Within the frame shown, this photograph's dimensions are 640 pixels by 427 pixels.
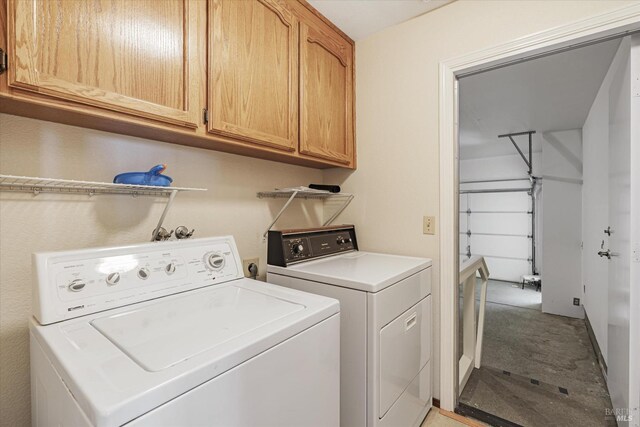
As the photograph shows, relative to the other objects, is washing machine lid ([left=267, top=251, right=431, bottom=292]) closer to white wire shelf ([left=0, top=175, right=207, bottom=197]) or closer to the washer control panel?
the washer control panel

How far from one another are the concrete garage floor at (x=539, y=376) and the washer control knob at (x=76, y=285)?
2136 mm

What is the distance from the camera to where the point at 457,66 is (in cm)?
166

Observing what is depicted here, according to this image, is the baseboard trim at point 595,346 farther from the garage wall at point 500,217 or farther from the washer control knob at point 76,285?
the washer control knob at point 76,285

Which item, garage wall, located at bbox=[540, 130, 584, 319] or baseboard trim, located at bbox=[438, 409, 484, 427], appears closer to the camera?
baseboard trim, located at bbox=[438, 409, 484, 427]

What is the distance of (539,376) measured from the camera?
83.4 inches

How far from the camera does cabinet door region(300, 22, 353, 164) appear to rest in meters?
1.65

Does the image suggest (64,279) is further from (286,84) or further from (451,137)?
(451,137)

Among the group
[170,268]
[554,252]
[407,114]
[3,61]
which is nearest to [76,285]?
[170,268]

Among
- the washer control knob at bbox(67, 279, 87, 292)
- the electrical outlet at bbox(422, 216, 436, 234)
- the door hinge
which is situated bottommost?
the washer control knob at bbox(67, 279, 87, 292)

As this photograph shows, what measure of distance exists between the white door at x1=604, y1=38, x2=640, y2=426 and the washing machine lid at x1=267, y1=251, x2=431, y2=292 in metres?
0.93

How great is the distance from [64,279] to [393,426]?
143cm

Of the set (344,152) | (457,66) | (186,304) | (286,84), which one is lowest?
(186,304)

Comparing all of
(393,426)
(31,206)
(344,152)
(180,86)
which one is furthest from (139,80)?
(393,426)

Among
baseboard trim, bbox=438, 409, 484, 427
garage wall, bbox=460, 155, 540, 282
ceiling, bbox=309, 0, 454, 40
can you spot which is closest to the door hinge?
ceiling, bbox=309, 0, 454, 40
